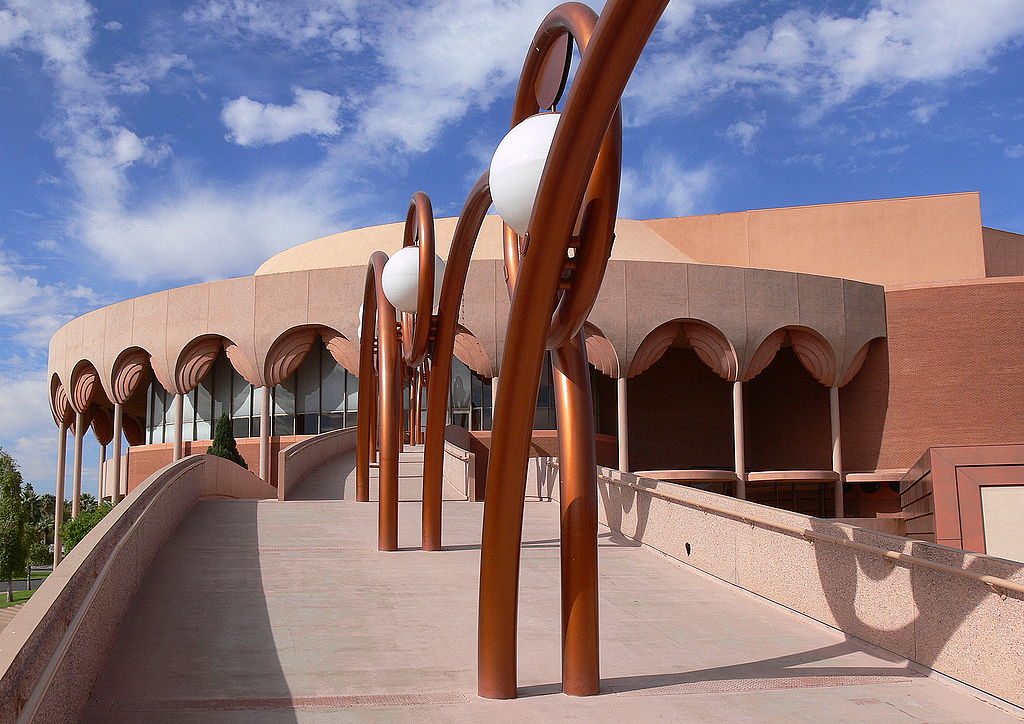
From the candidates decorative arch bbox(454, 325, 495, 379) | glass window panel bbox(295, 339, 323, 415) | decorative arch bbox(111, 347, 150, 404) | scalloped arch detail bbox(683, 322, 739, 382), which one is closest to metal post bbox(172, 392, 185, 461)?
decorative arch bbox(111, 347, 150, 404)

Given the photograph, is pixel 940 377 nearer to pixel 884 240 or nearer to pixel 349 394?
pixel 884 240

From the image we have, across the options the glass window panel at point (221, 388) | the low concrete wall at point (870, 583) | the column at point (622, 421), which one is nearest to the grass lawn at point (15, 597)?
the glass window panel at point (221, 388)

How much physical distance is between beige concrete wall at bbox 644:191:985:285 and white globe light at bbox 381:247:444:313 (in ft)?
114

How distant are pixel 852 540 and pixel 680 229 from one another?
3991cm

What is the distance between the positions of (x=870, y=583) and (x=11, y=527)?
46.9m

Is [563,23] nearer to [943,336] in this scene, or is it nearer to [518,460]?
[518,460]

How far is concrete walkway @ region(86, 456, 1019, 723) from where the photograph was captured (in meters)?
6.03

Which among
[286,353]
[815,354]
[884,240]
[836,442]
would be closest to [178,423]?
[286,353]

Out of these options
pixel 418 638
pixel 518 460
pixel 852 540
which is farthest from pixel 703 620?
pixel 518 460

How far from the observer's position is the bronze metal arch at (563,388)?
5.70 metres

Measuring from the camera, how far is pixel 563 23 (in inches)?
274

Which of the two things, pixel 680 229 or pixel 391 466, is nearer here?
pixel 391 466

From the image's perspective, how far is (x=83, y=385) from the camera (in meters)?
41.0

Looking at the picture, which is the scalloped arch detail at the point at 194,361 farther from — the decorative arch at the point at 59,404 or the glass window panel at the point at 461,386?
the decorative arch at the point at 59,404
